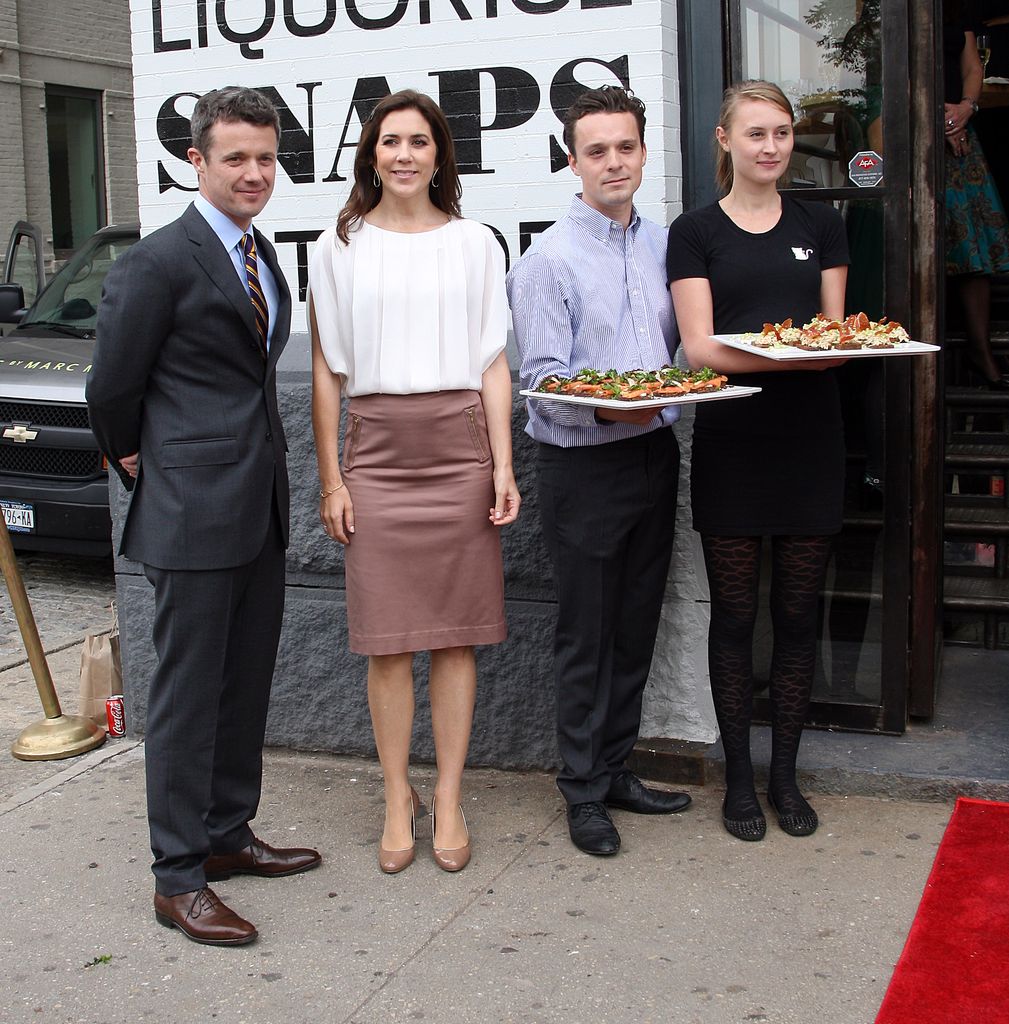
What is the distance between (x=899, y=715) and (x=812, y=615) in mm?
770

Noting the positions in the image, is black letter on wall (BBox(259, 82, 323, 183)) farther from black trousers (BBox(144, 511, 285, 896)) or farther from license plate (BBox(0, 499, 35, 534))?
license plate (BBox(0, 499, 35, 534))

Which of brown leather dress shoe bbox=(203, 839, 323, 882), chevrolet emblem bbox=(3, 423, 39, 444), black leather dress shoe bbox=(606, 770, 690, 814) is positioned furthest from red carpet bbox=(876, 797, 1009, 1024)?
chevrolet emblem bbox=(3, 423, 39, 444)

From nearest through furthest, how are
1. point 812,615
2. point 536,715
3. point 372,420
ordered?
point 372,420 → point 812,615 → point 536,715

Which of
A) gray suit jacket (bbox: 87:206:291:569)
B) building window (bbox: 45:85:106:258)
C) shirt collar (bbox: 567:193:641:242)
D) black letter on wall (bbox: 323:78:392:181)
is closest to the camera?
gray suit jacket (bbox: 87:206:291:569)

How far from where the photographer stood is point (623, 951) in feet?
11.1

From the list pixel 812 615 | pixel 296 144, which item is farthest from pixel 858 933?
pixel 296 144

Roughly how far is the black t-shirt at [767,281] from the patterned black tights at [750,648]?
1.18 ft

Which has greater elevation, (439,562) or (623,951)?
(439,562)

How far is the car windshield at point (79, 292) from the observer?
8.27m

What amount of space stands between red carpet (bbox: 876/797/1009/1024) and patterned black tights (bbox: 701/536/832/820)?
48 centimetres

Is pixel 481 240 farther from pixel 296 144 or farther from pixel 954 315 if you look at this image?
pixel 954 315

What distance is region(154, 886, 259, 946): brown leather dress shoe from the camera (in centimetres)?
349

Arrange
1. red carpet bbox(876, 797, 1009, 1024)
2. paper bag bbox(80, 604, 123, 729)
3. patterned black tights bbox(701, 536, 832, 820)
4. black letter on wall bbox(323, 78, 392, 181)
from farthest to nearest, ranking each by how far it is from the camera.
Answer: paper bag bbox(80, 604, 123, 729) < black letter on wall bbox(323, 78, 392, 181) < patterned black tights bbox(701, 536, 832, 820) < red carpet bbox(876, 797, 1009, 1024)

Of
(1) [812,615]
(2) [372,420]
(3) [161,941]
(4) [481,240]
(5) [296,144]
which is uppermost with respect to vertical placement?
(5) [296,144]
